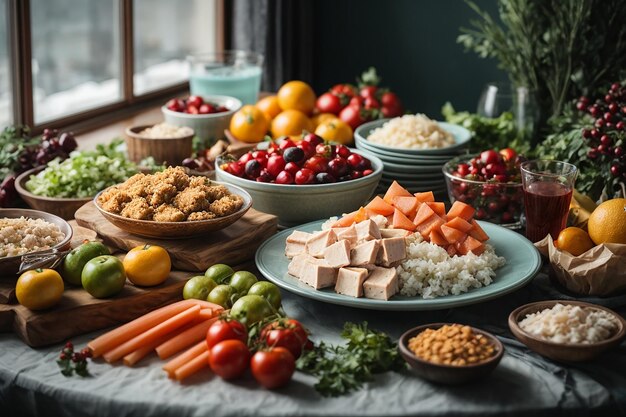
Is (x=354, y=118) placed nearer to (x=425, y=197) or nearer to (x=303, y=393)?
(x=425, y=197)

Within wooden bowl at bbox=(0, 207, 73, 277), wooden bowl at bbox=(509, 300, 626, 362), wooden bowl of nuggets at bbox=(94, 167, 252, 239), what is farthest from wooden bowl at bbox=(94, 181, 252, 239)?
wooden bowl at bbox=(509, 300, 626, 362)

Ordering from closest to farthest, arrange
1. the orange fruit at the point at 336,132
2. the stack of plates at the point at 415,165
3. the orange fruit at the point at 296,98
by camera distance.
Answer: the stack of plates at the point at 415,165 → the orange fruit at the point at 336,132 → the orange fruit at the point at 296,98

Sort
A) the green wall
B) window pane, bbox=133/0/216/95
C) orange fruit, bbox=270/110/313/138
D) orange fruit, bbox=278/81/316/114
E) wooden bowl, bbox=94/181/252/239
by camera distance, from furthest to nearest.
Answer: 1. the green wall
2. window pane, bbox=133/0/216/95
3. orange fruit, bbox=278/81/316/114
4. orange fruit, bbox=270/110/313/138
5. wooden bowl, bbox=94/181/252/239

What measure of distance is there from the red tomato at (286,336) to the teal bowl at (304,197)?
2.46 ft

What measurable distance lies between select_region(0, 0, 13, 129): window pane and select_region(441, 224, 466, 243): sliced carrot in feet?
6.75

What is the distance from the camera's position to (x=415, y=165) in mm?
2959

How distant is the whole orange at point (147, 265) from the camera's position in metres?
2.15

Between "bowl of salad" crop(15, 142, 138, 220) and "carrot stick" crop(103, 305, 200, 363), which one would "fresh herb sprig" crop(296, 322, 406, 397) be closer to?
"carrot stick" crop(103, 305, 200, 363)

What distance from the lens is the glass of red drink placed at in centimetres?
243

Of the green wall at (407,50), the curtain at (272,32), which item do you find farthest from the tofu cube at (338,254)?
the green wall at (407,50)

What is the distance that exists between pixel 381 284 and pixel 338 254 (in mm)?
148

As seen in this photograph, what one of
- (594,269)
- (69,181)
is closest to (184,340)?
(69,181)

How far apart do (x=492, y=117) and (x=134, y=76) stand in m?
1.97

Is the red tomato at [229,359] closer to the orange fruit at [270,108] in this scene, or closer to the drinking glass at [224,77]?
the orange fruit at [270,108]
